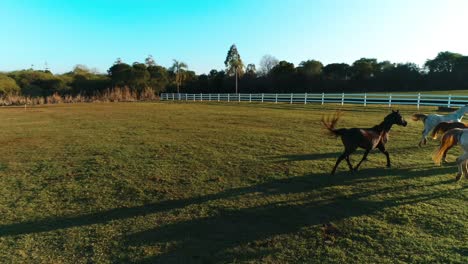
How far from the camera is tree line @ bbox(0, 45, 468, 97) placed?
57.4m

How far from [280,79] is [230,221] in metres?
54.9

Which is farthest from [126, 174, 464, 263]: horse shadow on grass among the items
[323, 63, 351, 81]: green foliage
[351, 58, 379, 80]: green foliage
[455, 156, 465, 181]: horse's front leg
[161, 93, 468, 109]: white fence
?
[351, 58, 379, 80]: green foliage

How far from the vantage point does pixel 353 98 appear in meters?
24.5

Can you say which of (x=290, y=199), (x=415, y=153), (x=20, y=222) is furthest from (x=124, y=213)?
(x=415, y=153)

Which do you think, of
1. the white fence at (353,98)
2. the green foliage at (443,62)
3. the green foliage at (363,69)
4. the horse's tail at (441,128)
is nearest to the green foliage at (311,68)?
the green foliage at (363,69)

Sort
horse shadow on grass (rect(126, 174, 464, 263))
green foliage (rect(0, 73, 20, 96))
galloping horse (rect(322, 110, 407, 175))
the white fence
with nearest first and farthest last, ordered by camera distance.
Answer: horse shadow on grass (rect(126, 174, 464, 263)) → galloping horse (rect(322, 110, 407, 175)) → the white fence → green foliage (rect(0, 73, 20, 96))

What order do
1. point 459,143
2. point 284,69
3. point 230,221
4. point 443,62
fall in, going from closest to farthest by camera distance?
point 230,221, point 459,143, point 284,69, point 443,62

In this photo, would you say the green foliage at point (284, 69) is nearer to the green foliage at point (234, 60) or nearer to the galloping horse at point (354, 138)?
the green foliage at point (234, 60)

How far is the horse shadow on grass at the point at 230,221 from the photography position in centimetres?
418

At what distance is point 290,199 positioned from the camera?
18.5 ft

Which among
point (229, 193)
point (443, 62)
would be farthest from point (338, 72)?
point (229, 193)

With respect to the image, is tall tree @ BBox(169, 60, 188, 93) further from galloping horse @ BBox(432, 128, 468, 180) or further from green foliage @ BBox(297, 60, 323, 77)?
galloping horse @ BBox(432, 128, 468, 180)

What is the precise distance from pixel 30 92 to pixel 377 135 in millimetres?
62338

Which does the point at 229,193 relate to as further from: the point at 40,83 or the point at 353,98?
the point at 40,83
